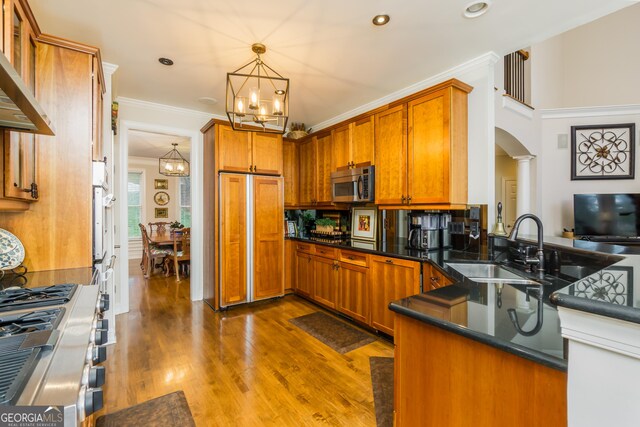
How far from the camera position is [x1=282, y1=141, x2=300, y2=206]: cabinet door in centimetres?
464

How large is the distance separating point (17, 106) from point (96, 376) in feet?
4.05

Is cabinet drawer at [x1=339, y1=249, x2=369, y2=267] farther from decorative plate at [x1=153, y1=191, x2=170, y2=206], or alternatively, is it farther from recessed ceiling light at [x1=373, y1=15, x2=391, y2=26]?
decorative plate at [x1=153, y1=191, x2=170, y2=206]

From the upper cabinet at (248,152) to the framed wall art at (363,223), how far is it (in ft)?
4.10

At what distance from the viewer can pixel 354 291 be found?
→ 3254 mm

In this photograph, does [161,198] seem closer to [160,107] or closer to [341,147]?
[160,107]

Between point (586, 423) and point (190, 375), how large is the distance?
246 centimetres

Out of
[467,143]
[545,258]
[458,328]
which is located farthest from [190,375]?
[467,143]

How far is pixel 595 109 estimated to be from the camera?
4.80 m

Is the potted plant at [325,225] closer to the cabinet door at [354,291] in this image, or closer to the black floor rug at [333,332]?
the cabinet door at [354,291]

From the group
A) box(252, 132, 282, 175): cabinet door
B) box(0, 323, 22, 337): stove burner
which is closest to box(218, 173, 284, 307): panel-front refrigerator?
box(252, 132, 282, 175): cabinet door

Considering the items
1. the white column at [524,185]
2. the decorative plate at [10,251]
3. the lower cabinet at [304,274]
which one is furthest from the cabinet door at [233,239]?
the white column at [524,185]

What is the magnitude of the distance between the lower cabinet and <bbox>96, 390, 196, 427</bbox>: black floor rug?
214 centimetres

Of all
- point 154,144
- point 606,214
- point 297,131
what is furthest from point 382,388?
point 154,144

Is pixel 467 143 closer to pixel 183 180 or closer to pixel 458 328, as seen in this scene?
pixel 458 328
